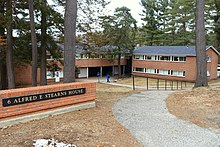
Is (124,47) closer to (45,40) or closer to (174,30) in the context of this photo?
(174,30)

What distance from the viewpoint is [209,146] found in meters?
5.54

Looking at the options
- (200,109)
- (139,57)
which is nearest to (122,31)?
(139,57)

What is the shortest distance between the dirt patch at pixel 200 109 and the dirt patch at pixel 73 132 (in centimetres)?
269

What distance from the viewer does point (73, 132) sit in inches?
221

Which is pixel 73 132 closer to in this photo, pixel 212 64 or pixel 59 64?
pixel 59 64

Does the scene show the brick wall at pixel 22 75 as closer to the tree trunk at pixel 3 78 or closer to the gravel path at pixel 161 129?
the tree trunk at pixel 3 78

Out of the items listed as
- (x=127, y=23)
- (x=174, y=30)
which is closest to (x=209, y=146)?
(x=127, y=23)

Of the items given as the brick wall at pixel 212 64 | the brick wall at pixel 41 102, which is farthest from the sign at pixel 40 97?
the brick wall at pixel 212 64

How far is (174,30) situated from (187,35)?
3145 millimetres

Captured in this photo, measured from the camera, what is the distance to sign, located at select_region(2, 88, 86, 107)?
19.6 feet

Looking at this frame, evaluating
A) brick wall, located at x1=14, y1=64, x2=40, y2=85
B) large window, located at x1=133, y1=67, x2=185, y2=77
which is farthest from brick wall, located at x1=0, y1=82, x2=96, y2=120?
large window, located at x1=133, y1=67, x2=185, y2=77

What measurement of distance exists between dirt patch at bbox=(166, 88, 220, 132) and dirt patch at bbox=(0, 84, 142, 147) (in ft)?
8.83

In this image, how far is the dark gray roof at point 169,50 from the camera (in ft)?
114

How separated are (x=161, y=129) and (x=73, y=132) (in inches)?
94.8
